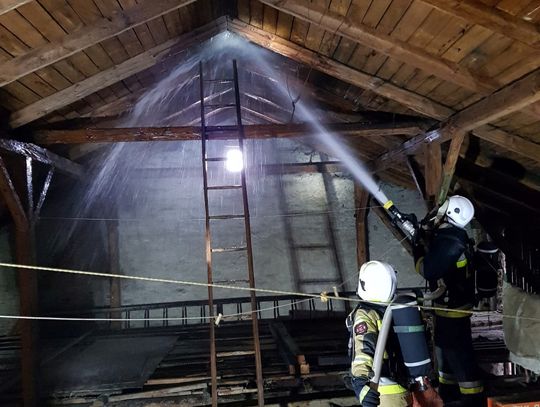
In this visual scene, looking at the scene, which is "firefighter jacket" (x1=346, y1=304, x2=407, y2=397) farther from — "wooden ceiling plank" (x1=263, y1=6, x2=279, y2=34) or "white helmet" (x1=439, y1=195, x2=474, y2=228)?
"wooden ceiling plank" (x1=263, y1=6, x2=279, y2=34)

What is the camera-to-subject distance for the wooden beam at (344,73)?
3.72 meters

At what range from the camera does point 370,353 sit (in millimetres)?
2291

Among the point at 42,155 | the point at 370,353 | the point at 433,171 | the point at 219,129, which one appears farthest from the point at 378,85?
the point at 42,155

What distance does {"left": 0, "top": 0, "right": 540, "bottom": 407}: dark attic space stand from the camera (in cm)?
276

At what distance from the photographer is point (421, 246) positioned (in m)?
3.73

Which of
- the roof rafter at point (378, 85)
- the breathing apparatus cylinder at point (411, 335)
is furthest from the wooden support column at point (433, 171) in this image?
the breathing apparatus cylinder at point (411, 335)

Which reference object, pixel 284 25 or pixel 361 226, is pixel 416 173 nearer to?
pixel 361 226

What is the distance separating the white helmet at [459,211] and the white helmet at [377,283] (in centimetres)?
123

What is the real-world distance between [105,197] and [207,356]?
11.2 ft

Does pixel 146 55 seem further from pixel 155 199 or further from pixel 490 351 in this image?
pixel 490 351

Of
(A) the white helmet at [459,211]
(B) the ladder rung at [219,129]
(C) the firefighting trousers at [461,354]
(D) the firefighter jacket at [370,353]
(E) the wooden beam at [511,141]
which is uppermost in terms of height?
(B) the ladder rung at [219,129]

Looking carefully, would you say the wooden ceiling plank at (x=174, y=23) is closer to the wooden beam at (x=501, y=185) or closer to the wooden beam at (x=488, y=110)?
the wooden beam at (x=488, y=110)

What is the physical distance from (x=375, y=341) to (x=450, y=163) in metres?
2.25

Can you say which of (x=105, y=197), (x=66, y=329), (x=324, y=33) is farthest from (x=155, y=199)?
(x=324, y=33)
